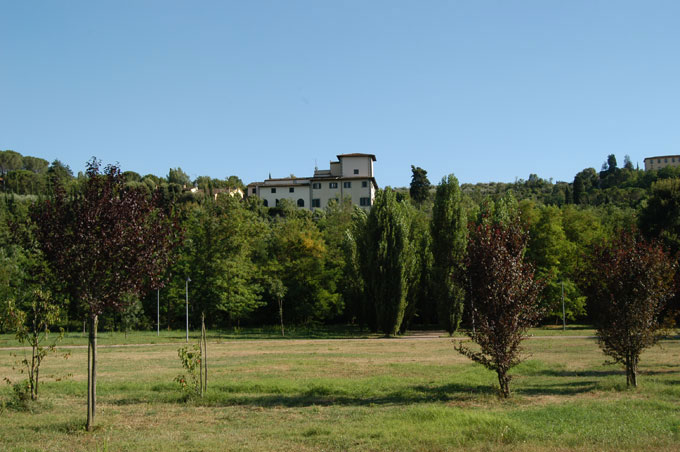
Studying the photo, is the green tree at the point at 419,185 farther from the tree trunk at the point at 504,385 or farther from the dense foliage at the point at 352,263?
the tree trunk at the point at 504,385

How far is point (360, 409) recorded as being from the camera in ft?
45.1

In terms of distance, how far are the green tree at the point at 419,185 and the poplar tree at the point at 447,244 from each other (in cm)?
6198

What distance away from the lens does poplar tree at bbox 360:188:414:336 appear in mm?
46812

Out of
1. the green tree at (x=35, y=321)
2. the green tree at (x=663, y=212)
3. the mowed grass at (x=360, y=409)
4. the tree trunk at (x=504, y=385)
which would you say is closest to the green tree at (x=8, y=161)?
the mowed grass at (x=360, y=409)

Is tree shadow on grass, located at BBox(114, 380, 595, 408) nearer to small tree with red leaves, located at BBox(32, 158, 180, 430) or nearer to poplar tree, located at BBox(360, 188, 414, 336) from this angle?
small tree with red leaves, located at BBox(32, 158, 180, 430)

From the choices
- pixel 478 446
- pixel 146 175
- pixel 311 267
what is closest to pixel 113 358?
pixel 478 446

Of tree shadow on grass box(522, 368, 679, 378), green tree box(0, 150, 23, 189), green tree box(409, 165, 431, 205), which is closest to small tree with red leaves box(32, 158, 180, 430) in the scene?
tree shadow on grass box(522, 368, 679, 378)

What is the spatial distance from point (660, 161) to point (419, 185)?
11097 centimetres

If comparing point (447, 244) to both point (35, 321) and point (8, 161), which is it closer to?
point (35, 321)

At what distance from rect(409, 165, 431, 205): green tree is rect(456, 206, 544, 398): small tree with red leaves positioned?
9687 cm

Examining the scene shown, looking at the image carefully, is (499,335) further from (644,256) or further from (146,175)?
(146,175)

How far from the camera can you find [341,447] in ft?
32.9

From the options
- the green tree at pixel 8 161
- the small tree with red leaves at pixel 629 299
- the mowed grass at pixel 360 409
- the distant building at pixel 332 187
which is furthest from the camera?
the green tree at pixel 8 161

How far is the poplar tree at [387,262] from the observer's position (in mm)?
46812
